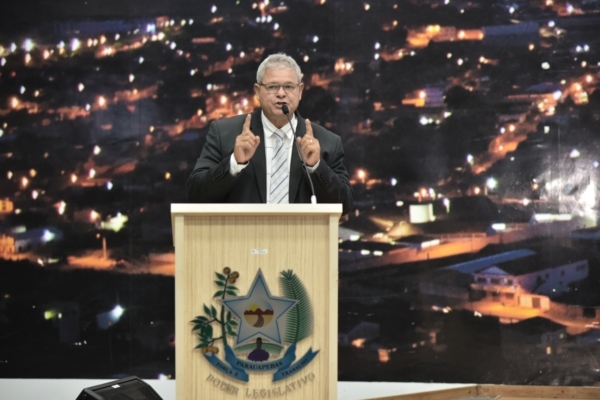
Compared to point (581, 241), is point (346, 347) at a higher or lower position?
lower

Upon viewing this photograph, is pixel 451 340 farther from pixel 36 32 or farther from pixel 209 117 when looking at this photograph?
pixel 36 32

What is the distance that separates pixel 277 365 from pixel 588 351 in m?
2.52

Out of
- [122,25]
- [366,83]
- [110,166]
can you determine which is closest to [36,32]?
[122,25]

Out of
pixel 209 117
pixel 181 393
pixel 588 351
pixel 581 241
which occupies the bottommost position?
pixel 588 351

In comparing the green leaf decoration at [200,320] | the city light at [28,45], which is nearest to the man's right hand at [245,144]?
the green leaf decoration at [200,320]

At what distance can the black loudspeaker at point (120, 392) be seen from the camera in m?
2.24

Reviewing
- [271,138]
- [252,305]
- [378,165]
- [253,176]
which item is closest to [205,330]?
[252,305]

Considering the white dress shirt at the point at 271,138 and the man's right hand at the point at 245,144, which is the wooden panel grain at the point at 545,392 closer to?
the white dress shirt at the point at 271,138

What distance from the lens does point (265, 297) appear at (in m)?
2.10

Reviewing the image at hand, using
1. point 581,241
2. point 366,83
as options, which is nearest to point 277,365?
point 366,83

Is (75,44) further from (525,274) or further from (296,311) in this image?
(525,274)

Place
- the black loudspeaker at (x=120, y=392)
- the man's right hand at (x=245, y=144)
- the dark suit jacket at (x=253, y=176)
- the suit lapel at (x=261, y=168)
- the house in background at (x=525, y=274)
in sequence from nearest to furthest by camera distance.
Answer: the black loudspeaker at (x=120, y=392) → the man's right hand at (x=245, y=144) → the dark suit jacket at (x=253, y=176) → the suit lapel at (x=261, y=168) → the house in background at (x=525, y=274)

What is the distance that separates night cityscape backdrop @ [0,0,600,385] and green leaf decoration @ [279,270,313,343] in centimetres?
191

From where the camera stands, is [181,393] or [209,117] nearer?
[181,393]
